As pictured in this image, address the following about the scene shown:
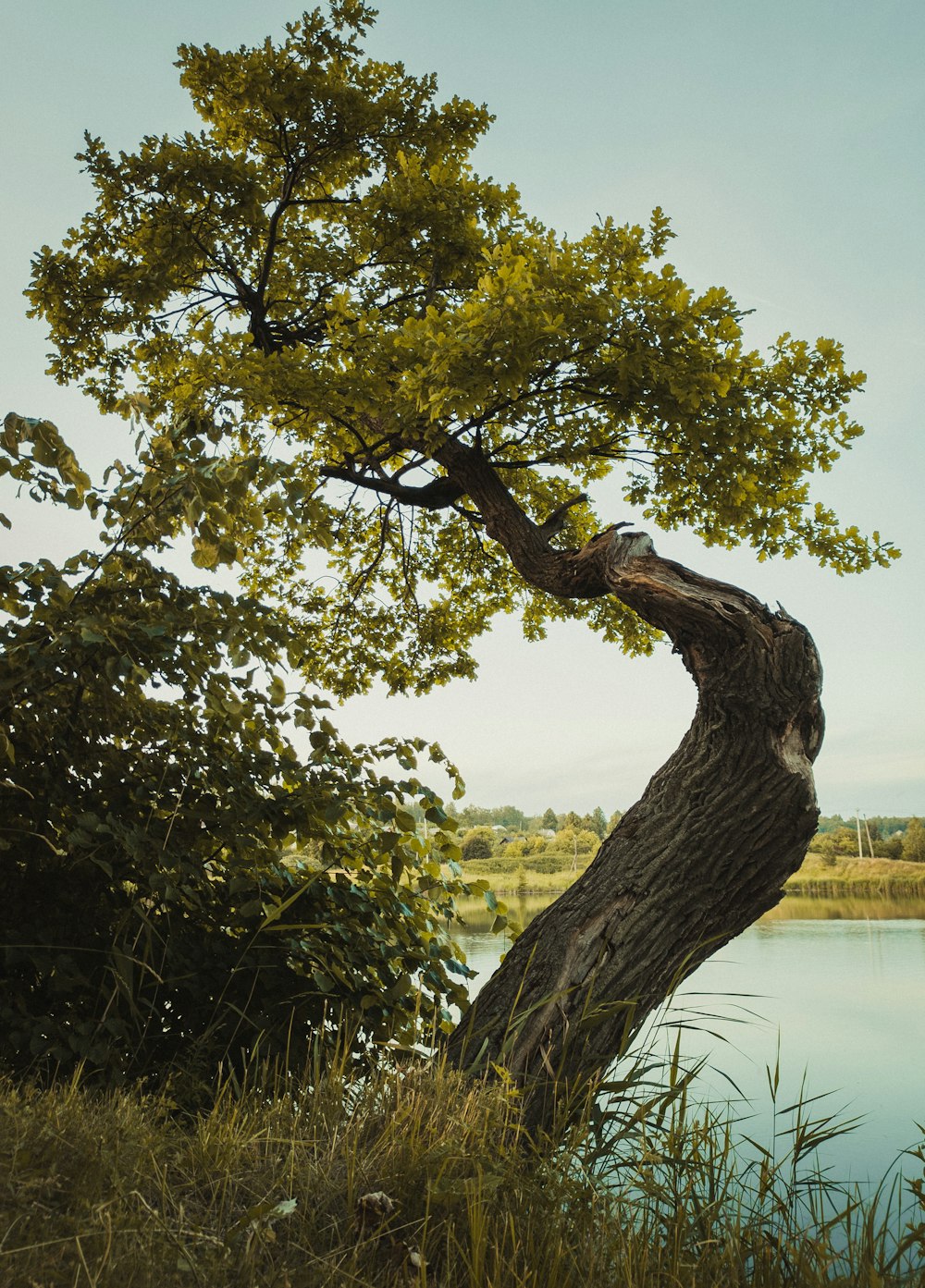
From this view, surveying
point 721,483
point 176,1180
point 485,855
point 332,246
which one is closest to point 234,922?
point 176,1180

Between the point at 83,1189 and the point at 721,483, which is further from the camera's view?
the point at 721,483

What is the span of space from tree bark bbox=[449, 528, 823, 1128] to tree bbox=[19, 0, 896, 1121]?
0.01 metres

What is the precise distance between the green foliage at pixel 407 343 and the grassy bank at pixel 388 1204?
2849 mm

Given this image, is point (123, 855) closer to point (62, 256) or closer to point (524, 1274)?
point (524, 1274)

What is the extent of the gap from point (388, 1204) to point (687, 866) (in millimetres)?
1736

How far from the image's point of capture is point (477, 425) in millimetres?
5660

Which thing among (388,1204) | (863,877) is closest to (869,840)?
(863,877)

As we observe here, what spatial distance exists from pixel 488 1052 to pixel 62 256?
6973 millimetres

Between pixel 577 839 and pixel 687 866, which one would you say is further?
pixel 577 839

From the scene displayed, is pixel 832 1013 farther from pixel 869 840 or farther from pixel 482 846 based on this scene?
Answer: pixel 869 840

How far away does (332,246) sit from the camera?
7352 mm

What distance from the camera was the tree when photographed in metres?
2.98

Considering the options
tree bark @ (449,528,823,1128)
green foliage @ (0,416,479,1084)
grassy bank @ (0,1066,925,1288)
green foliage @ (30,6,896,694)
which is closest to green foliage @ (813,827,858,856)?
green foliage @ (30,6,896,694)

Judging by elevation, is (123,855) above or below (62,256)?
below
